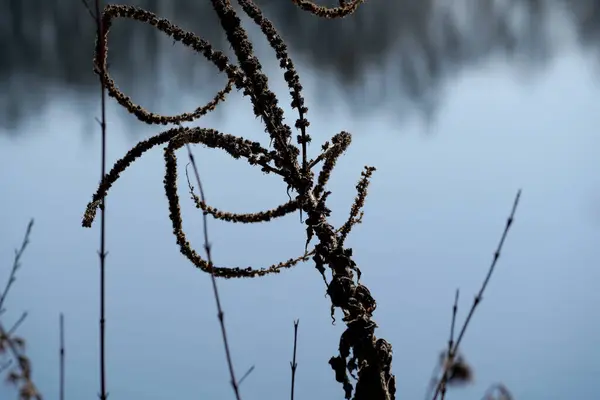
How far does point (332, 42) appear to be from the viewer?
16578 mm

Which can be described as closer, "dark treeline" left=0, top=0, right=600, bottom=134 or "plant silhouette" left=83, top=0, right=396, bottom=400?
"plant silhouette" left=83, top=0, right=396, bottom=400

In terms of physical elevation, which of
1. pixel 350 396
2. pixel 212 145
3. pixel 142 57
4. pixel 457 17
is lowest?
pixel 350 396

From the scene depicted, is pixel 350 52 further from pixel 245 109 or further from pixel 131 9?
pixel 131 9

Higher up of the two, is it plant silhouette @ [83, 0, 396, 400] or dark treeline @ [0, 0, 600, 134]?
dark treeline @ [0, 0, 600, 134]

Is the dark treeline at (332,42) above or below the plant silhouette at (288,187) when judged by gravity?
above

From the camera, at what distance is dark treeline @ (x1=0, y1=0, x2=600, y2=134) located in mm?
14984

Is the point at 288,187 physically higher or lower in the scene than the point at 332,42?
lower

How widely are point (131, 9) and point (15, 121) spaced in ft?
40.4

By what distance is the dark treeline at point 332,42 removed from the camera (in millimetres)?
14984

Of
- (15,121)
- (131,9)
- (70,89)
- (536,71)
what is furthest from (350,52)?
(131,9)

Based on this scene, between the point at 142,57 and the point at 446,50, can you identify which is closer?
the point at 142,57

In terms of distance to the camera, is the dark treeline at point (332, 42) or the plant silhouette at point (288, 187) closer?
the plant silhouette at point (288, 187)

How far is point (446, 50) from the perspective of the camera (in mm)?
17344

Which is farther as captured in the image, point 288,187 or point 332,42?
point 332,42
